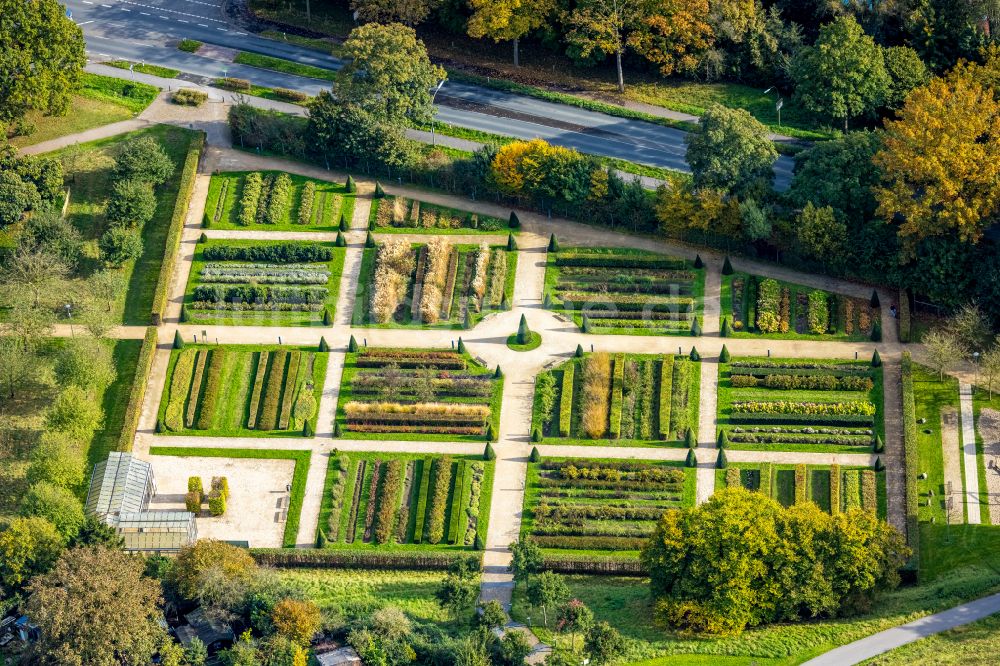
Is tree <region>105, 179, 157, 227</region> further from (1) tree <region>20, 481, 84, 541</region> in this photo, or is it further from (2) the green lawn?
(1) tree <region>20, 481, 84, 541</region>

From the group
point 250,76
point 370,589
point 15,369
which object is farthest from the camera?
point 250,76

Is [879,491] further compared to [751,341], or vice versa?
[751,341]

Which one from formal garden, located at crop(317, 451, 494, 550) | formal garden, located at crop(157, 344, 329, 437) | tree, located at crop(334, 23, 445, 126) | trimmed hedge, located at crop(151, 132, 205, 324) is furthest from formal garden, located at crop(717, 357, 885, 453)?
trimmed hedge, located at crop(151, 132, 205, 324)

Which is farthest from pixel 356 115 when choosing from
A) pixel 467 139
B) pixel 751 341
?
pixel 751 341

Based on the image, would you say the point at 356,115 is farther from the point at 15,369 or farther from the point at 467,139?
the point at 15,369

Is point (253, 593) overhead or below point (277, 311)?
below

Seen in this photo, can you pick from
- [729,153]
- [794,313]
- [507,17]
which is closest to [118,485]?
[794,313]

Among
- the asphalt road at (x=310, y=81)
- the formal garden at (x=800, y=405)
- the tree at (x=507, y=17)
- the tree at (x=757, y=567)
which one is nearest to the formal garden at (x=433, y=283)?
the asphalt road at (x=310, y=81)
